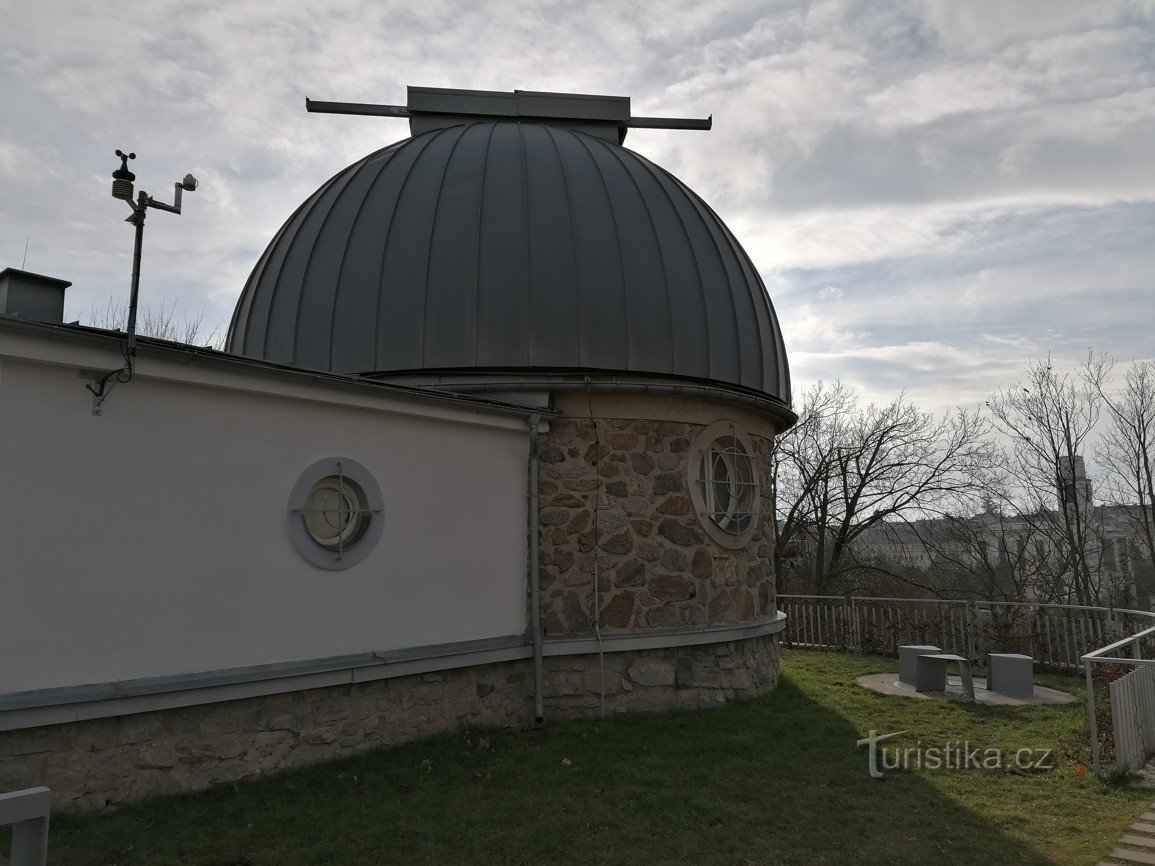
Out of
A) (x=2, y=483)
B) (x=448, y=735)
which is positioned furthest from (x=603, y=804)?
(x=2, y=483)

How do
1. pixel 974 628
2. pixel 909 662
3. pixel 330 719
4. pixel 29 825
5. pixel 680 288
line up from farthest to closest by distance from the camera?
pixel 974 628, pixel 909 662, pixel 680 288, pixel 330 719, pixel 29 825

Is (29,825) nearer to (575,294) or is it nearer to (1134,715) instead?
(575,294)

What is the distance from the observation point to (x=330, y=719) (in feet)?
18.4

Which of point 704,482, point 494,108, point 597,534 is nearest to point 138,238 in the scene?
point 597,534

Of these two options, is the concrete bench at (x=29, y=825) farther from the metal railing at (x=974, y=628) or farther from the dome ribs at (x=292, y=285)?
the metal railing at (x=974, y=628)

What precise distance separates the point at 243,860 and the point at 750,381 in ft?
20.6

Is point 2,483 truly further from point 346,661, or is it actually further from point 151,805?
point 346,661

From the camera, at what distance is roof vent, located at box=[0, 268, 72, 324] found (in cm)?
523

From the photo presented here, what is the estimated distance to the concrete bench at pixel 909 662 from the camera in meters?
9.64

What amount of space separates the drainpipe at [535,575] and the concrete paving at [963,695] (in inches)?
179

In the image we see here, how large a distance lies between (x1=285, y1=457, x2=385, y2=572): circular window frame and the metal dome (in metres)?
1.67

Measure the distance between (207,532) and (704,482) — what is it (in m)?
4.70

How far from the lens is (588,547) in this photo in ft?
24.0

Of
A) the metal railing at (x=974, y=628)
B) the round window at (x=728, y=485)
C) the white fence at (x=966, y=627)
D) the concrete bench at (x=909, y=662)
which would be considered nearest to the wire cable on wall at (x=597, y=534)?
the round window at (x=728, y=485)
